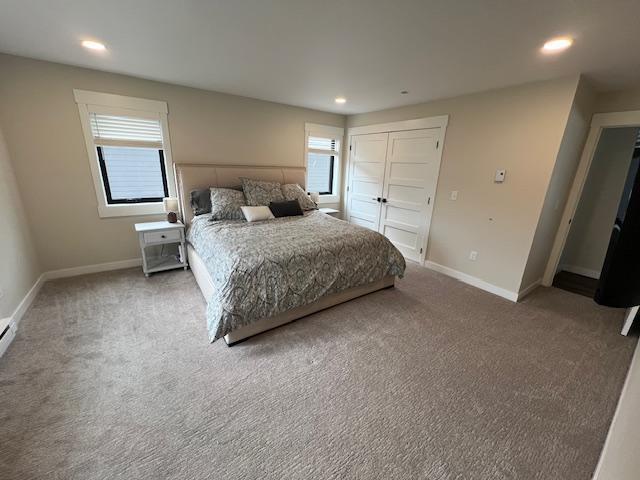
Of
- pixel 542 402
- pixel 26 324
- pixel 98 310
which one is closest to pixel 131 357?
pixel 98 310

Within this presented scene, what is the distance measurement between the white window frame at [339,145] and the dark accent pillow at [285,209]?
1.21 metres

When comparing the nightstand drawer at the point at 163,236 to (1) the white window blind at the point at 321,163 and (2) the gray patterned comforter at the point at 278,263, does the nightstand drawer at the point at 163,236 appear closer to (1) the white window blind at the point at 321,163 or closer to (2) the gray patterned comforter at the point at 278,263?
(2) the gray patterned comforter at the point at 278,263

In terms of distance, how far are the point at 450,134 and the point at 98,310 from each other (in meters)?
4.51

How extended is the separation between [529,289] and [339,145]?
3.82 meters

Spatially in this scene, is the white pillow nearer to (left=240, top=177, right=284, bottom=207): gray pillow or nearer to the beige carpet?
(left=240, top=177, right=284, bottom=207): gray pillow

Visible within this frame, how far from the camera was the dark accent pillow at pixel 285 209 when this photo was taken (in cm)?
358

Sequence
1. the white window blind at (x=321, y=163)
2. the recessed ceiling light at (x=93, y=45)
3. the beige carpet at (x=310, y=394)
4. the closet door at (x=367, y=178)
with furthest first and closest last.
A: the white window blind at (x=321, y=163) < the closet door at (x=367, y=178) < the recessed ceiling light at (x=93, y=45) < the beige carpet at (x=310, y=394)

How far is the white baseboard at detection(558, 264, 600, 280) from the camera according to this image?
3.75 metres

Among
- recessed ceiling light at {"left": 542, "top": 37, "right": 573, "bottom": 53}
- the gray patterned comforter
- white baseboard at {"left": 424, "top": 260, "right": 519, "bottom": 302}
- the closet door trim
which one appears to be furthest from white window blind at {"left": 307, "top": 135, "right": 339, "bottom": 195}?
recessed ceiling light at {"left": 542, "top": 37, "right": 573, "bottom": 53}

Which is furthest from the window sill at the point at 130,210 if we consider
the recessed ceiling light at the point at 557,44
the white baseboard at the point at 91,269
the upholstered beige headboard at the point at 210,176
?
the recessed ceiling light at the point at 557,44

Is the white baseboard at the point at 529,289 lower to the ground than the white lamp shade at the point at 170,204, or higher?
lower

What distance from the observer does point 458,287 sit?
3.29 meters

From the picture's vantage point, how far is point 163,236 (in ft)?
10.6

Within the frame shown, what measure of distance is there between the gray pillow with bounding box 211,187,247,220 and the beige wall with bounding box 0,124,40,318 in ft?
5.86
